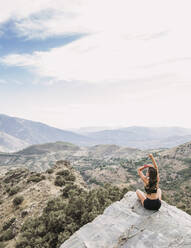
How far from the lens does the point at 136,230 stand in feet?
24.3

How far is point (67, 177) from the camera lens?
26.3 m

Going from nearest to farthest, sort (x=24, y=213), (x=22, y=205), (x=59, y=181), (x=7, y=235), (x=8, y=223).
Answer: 1. (x=7, y=235)
2. (x=8, y=223)
3. (x=24, y=213)
4. (x=22, y=205)
5. (x=59, y=181)

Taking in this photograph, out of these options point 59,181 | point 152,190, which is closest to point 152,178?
point 152,190

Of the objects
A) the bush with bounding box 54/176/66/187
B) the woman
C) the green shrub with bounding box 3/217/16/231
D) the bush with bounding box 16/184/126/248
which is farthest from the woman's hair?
the bush with bounding box 54/176/66/187

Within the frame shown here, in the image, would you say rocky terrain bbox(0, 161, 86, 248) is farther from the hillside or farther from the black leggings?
the black leggings

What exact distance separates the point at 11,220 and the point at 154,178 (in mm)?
15895

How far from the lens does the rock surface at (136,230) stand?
661 cm

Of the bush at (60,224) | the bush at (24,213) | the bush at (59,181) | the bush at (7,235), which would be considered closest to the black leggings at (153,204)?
the bush at (60,224)

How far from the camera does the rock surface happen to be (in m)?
6.61

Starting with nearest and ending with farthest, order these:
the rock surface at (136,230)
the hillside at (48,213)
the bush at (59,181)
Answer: the rock surface at (136,230), the hillside at (48,213), the bush at (59,181)

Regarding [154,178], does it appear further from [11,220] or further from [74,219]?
[11,220]

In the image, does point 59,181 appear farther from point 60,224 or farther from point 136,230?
point 136,230

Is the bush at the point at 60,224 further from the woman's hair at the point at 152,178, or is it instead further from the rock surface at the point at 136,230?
the woman's hair at the point at 152,178

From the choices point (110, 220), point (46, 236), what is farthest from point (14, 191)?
point (110, 220)
